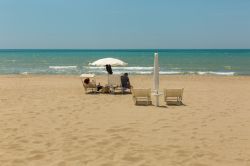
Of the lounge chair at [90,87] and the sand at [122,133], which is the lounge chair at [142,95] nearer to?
the sand at [122,133]

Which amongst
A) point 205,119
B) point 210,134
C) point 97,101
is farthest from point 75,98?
point 210,134

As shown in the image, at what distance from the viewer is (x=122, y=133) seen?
805 centimetres

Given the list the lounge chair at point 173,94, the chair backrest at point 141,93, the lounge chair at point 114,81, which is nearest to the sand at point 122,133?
the lounge chair at point 173,94

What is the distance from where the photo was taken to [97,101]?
1278cm

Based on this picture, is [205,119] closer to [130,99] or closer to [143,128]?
[143,128]

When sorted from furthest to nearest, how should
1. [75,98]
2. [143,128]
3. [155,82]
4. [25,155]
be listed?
[75,98] < [155,82] < [143,128] < [25,155]

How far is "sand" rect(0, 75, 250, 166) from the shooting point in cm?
634

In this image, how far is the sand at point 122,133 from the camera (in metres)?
6.34

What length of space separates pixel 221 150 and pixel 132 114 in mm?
3844

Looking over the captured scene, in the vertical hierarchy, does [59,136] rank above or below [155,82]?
below

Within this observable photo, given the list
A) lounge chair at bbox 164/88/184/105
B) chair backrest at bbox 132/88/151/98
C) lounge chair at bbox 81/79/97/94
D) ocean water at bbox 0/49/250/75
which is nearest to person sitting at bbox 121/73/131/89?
lounge chair at bbox 81/79/97/94

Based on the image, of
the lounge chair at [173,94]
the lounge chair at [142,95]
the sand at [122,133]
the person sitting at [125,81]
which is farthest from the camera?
the person sitting at [125,81]

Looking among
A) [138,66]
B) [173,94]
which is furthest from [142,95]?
[138,66]

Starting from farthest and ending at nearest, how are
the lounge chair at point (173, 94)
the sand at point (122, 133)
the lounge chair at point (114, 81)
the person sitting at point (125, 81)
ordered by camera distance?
the lounge chair at point (114, 81)
the person sitting at point (125, 81)
the lounge chair at point (173, 94)
the sand at point (122, 133)
